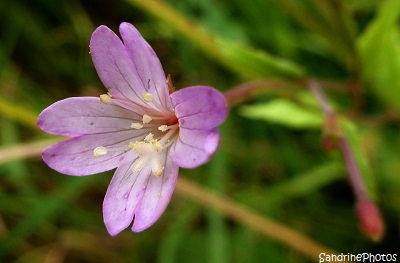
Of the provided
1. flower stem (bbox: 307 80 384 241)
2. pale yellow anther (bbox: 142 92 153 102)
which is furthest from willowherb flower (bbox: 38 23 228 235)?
flower stem (bbox: 307 80 384 241)

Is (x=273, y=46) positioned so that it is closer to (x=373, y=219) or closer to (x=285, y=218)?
(x=285, y=218)

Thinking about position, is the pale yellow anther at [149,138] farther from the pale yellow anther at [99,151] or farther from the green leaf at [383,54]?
the green leaf at [383,54]

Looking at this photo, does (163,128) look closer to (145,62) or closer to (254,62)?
(145,62)

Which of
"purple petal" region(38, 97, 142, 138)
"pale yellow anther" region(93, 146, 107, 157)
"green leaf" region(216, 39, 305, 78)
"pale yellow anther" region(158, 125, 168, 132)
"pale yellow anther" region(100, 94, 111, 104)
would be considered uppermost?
"pale yellow anther" region(100, 94, 111, 104)

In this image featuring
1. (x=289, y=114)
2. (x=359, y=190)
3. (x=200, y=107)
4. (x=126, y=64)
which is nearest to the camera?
(x=200, y=107)

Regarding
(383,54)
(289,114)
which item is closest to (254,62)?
(289,114)

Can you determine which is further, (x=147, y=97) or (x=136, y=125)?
(x=136, y=125)

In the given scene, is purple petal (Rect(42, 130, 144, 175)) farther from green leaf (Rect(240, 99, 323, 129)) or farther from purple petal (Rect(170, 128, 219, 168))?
green leaf (Rect(240, 99, 323, 129))
